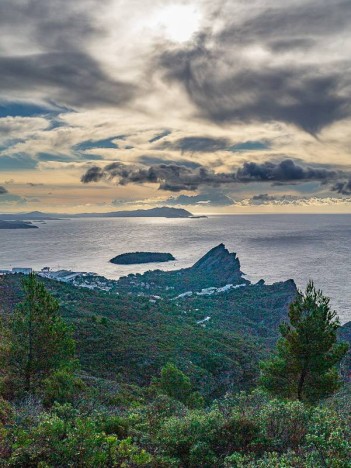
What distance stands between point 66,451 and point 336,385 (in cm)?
1847

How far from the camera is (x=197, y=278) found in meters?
145

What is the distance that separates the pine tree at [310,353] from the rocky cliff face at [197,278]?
347ft

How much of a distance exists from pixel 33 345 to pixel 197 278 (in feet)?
410

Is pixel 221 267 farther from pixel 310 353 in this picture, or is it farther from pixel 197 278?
pixel 310 353

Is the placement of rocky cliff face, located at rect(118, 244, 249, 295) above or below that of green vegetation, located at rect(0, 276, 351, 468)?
below

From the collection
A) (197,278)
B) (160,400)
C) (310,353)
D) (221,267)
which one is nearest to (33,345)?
(160,400)

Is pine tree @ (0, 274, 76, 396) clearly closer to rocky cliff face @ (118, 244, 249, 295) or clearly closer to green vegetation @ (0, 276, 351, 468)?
green vegetation @ (0, 276, 351, 468)

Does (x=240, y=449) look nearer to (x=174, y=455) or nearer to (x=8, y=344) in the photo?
(x=174, y=455)

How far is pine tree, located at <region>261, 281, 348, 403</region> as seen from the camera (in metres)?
21.3

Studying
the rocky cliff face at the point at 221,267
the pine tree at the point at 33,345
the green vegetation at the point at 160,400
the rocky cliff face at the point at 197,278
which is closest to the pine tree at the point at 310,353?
the green vegetation at the point at 160,400

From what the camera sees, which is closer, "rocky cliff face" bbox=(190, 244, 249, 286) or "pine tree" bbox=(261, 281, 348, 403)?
"pine tree" bbox=(261, 281, 348, 403)

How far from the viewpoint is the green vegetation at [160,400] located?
9844mm

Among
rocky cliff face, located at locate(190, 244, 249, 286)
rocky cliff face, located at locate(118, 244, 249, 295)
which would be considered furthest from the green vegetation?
rocky cliff face, located at locate(190, 244, 249, 286)

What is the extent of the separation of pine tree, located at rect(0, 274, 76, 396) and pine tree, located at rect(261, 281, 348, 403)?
588 inches
